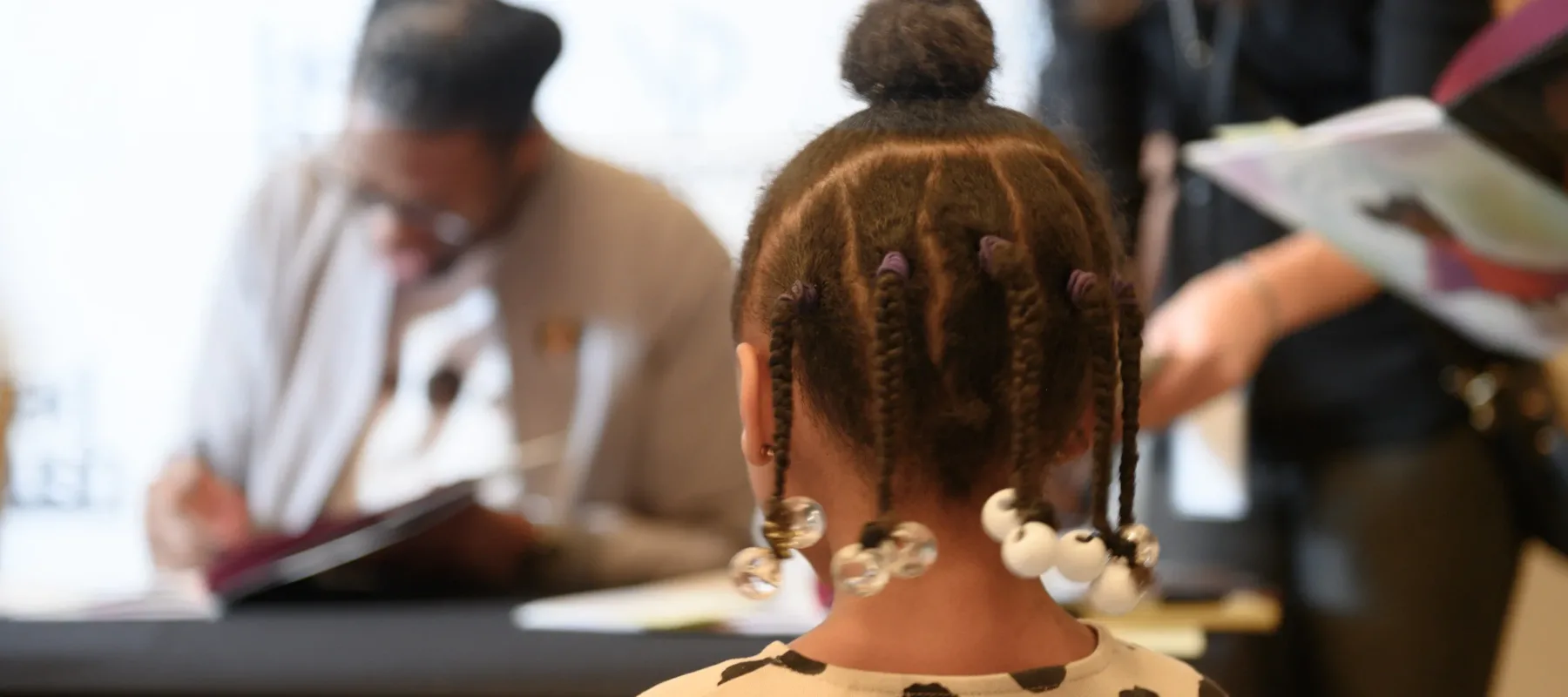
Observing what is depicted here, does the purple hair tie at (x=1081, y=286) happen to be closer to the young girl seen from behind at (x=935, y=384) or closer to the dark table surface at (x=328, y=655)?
the young girl seen from behind at (x=935, y=384)

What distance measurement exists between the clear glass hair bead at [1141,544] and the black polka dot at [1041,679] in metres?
0.05

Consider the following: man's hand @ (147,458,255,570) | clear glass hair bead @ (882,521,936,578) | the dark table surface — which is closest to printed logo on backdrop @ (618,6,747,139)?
the dark table surface

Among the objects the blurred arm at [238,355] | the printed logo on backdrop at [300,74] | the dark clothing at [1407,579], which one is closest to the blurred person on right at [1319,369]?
the dark clothing at [1407,579]

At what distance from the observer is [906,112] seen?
1.73ft

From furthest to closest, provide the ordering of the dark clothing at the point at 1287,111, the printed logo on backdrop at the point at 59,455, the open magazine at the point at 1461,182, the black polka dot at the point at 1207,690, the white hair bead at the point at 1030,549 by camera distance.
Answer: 1. the printed logo on backdrop at the point at 59,455
2. the dark clothing at the point at 1287,111
3. the open magazine at the point at 1461,182
4. the black polka dot at the point at 1207,690
5. the white hair bead at the point at 1030,549

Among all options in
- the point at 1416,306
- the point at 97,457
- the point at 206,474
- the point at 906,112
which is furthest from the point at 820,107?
the point at 97,457

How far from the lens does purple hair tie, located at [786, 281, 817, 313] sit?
0.50 m

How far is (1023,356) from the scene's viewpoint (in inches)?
18.7

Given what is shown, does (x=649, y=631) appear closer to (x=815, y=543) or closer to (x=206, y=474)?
(x=815, y=543)

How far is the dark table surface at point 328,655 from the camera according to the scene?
0.86m

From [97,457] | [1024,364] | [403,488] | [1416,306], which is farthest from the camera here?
[97,457]

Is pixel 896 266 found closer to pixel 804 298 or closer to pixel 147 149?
pixel 804 298

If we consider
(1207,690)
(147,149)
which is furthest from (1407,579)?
(147,149)

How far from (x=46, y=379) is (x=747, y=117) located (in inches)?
39.7
